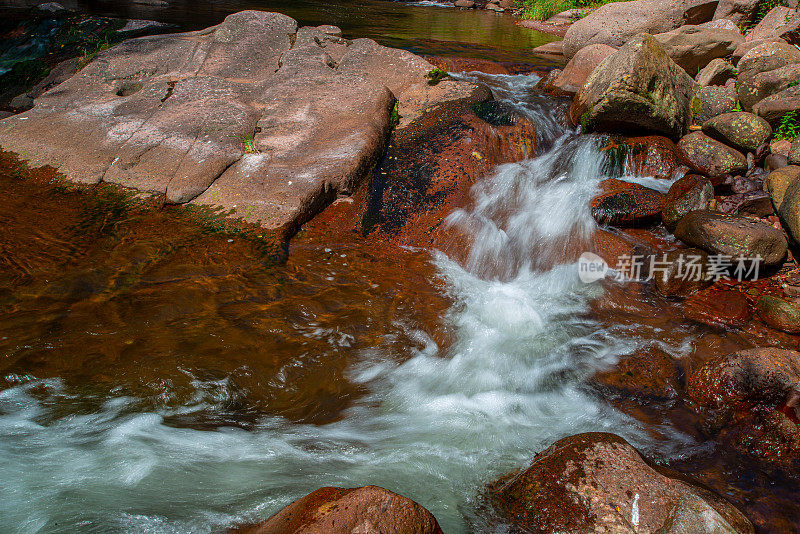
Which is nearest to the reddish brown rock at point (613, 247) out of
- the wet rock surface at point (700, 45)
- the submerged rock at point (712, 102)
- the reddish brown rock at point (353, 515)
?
the submerged rock at point (712, 102)

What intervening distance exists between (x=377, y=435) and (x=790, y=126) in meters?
6.69

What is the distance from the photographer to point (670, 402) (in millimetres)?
3672

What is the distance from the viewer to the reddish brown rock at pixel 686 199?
5445 mm

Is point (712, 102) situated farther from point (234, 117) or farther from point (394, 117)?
point (234, 117)

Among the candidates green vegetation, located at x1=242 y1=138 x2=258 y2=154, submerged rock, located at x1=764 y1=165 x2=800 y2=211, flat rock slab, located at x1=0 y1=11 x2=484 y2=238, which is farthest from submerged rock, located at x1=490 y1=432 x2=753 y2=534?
green vegetation, located at x1=242 y1=138 x2=258 y2=154

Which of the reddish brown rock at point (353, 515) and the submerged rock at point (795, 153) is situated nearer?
the reddish brown rock at point (353, 515)

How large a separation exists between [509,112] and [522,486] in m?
5.65

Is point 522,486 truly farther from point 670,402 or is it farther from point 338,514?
point 670,402

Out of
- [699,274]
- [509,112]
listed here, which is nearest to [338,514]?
[699,274]

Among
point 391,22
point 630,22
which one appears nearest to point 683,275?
point 630,22

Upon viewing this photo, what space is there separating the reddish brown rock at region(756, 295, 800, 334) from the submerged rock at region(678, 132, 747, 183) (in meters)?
2.11

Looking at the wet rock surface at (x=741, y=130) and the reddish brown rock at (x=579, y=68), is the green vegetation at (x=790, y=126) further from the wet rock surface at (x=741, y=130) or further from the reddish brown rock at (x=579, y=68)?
the reddish brown rock at (x=579, y=68)

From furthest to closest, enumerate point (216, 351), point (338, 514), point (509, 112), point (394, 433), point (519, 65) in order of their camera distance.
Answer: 1. point (519, 65)
2. point (509, 112)
3. point (216, 351)
4. point (394, 433)
5. point (338, 514)

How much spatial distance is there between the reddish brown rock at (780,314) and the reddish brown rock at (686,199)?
1.31 m
